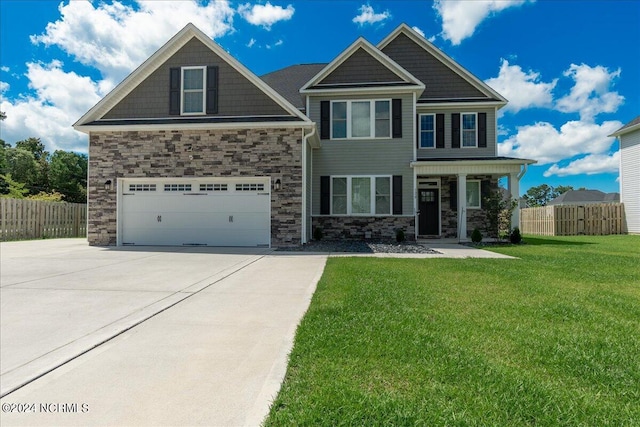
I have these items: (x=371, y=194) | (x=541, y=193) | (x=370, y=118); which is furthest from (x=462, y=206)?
(x=541, y=193)

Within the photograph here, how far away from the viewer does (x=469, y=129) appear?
15461 millimetres

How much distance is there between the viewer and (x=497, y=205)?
45.0ft

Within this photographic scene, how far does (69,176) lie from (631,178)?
4357 cm

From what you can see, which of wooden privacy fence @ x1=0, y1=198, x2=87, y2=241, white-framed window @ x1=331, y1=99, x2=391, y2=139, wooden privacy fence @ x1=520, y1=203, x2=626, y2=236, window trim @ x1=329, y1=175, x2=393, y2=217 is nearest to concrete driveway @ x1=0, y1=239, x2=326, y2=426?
window trim @ x1=329, y1=175, x2=393, y2=217

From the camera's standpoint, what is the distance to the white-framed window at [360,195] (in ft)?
45.1

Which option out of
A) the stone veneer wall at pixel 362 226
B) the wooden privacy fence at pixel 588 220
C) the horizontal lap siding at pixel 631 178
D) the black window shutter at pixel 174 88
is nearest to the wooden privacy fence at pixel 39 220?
the black window shutter at pixel 174 88

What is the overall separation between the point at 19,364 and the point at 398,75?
13.7 m

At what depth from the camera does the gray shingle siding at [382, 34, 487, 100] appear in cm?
1559

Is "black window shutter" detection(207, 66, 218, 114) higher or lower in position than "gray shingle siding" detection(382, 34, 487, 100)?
lower

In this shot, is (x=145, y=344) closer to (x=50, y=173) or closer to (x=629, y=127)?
(x=629, y=127)

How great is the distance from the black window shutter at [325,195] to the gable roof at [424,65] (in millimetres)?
5761

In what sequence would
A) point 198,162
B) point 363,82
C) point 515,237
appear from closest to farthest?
point 198,162, point 515,237, point 363,82

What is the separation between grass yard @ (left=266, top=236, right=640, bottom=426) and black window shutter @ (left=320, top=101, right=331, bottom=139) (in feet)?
31.2

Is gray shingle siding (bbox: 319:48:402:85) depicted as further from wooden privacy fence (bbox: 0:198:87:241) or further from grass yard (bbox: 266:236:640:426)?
wooden privacy fence (bbox: 0:198:87:241)
